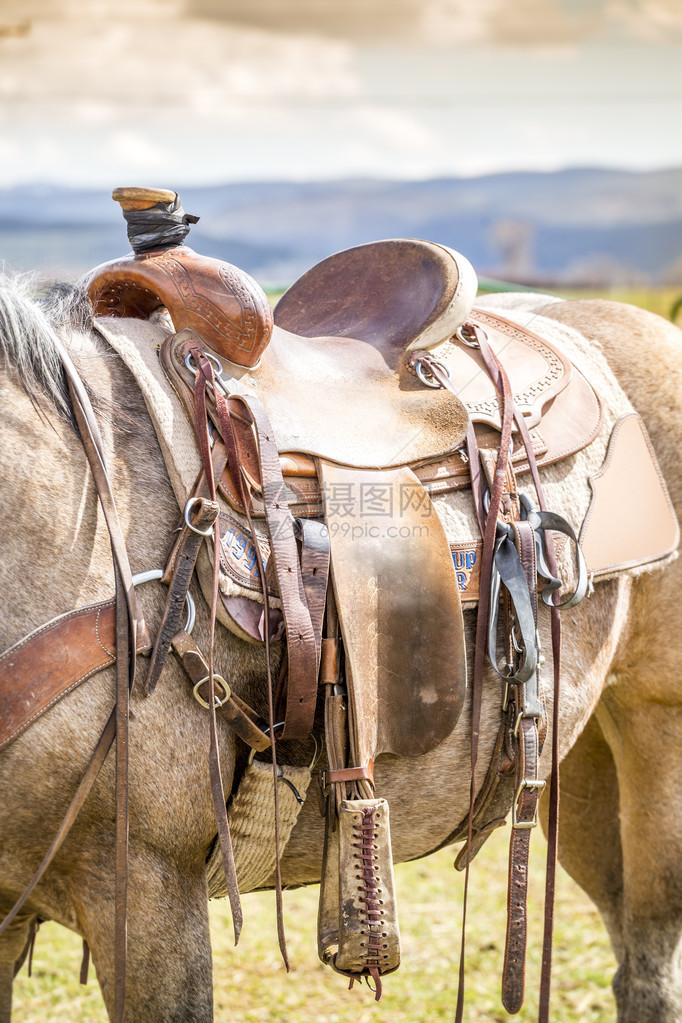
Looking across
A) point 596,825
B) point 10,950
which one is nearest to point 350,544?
point 10,950

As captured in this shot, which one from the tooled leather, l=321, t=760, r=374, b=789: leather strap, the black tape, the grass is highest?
the black tape

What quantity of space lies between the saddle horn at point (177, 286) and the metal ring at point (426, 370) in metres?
0.37

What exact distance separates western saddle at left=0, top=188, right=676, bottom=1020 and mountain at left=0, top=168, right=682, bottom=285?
19.9m

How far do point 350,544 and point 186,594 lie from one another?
313 mm

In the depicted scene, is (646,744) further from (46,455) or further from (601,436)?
(46,455)

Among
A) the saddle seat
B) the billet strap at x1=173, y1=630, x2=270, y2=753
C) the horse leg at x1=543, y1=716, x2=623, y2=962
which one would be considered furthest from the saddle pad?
the horse leg at x1=543, y1=716, x2=623, y2=962

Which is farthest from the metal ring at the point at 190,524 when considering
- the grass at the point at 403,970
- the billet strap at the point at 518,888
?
the grass at the point at 403,970

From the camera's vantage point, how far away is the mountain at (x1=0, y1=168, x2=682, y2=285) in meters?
22.1

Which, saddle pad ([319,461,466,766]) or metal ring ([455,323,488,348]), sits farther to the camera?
metal ring ([455,323,488,348])

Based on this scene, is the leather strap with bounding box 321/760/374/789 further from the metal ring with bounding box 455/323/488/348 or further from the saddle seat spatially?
the metal ring with bounding box 455/323/488/348

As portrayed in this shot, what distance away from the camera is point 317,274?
6.70 ft

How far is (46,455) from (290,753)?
26.7 inches

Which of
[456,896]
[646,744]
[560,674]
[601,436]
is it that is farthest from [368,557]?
[456,896]

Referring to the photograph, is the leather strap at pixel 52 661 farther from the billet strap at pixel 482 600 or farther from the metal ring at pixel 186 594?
the billet strap at pixel 482 600
